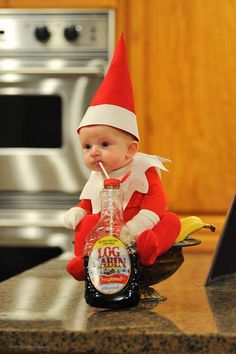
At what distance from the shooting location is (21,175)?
224 cm

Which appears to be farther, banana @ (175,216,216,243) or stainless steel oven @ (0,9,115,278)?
stainless steel oven @ (0,9,115,278)

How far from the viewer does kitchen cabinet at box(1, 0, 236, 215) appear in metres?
2.19

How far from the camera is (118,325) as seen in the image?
2.48 ft

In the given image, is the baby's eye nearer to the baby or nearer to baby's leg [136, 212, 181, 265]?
the baby

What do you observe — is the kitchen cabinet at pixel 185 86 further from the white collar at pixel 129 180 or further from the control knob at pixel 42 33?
the white collar at pixel 129 180

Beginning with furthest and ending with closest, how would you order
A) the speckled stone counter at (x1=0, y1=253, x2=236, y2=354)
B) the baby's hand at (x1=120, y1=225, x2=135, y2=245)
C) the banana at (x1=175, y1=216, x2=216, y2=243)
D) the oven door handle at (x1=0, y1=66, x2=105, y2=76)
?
the oven door handle at (x1=0, y1=66, x2=105, y2=76) → the banana at (x1=175, y1=216, x2=216, y2=243) → the baby's hand at (x1=120, y1=225, x2=135, y2=245) → the speckled stone counter at (x1=0, y1=253, x2=236, y2=354)

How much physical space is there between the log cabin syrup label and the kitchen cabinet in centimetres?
140

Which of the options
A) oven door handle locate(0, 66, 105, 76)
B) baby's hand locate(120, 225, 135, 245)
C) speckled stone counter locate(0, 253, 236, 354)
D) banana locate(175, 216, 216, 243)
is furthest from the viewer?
oven door handle locate(0, 66, 105, 76)

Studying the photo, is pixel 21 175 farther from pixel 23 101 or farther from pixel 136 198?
pixel 136 198

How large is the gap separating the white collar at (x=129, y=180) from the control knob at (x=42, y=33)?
52.6 inches

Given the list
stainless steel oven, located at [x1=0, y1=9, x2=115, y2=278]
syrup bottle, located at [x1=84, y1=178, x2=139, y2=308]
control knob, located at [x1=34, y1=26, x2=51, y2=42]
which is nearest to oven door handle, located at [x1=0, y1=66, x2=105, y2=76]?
stainless steel oven, located at [x1=0, y1=9, x2=115, y2=278]

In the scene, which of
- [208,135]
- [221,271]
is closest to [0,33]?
[208,135]

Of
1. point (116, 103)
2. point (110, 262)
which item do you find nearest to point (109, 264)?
point (110, 262)

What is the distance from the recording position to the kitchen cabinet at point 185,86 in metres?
2.19
